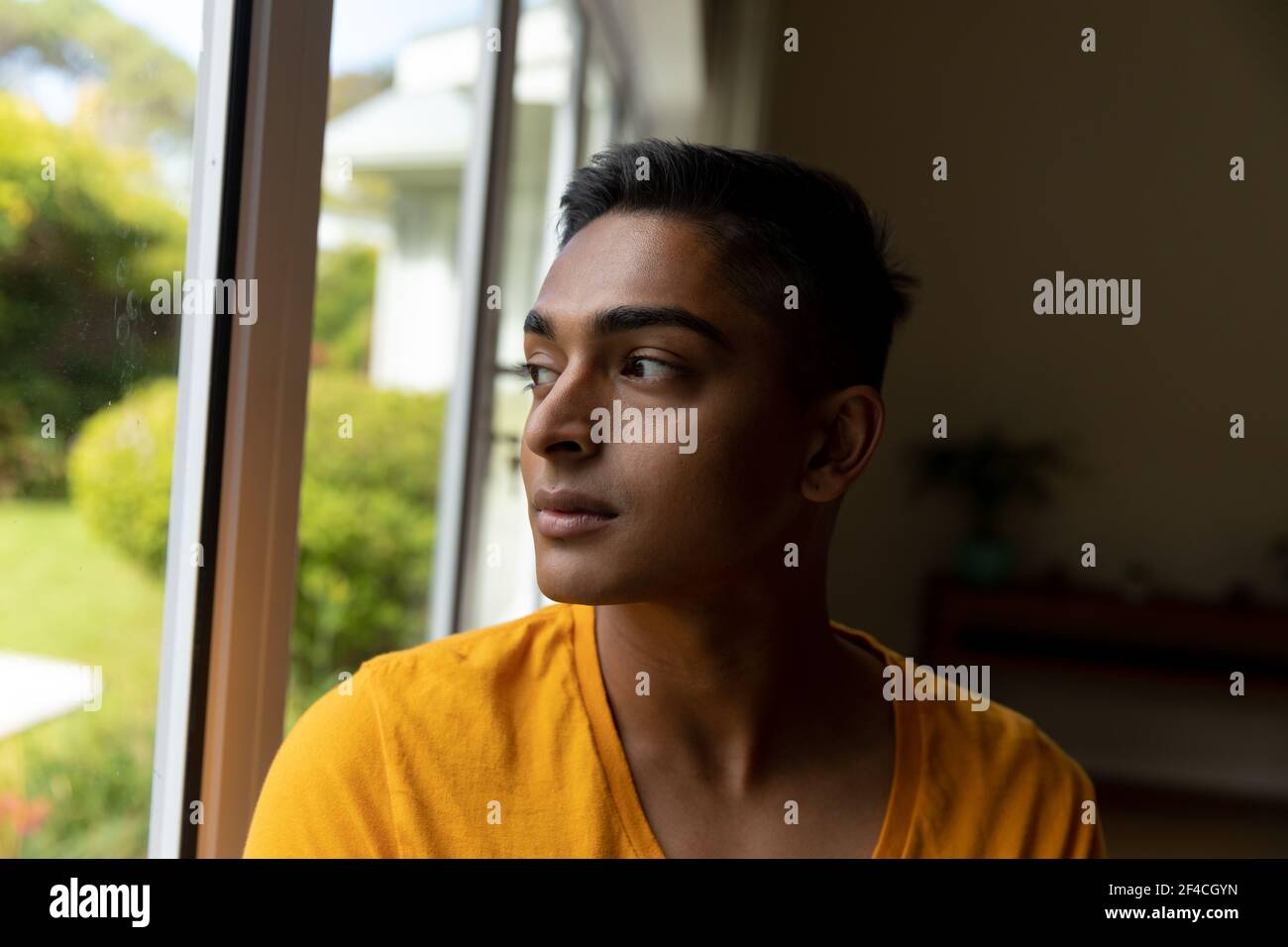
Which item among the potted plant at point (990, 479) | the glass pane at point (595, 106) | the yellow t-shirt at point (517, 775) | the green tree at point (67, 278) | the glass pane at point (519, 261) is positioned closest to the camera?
the green tree at point (67, 278)

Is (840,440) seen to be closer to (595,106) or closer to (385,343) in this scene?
(385,343)

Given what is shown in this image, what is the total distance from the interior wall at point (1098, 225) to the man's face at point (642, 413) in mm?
3375

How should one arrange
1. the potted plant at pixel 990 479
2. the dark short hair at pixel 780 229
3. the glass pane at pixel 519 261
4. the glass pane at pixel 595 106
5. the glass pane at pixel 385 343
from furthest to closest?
the potted plant at pixel 990 479
the glass pane at pixel 595 106
the glass pane at pixel 519 261
the glass pane at pixel 385 343
the dark short hair at pixel 780 229

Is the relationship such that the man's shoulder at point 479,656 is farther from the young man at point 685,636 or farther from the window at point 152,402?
the window at point 152,402

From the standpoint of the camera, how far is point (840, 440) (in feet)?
3.62

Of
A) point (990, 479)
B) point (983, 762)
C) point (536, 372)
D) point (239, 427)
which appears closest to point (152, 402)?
point (239, 427)

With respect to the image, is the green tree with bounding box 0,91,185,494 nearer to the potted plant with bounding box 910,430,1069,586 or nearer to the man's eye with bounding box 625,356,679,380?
the man's eye with bounding box 625,356,679,380

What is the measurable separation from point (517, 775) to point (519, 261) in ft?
5.72

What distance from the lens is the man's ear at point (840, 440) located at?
1085 mm

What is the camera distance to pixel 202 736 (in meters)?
0.99

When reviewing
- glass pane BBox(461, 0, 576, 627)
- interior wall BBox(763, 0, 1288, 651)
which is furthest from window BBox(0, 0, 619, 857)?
interior wall BBox(763, 0, 1288, 651)

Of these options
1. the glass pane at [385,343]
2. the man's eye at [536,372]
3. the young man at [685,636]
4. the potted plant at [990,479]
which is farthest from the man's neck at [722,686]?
the potted plant at [990,479]

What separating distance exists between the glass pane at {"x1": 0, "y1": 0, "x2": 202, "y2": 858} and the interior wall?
11.8ft
